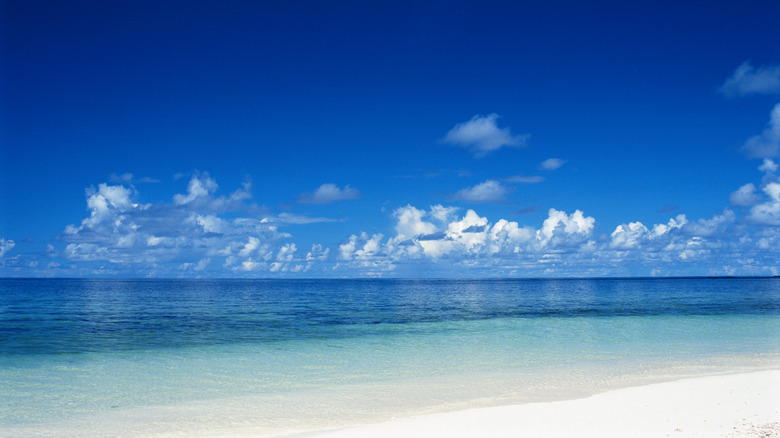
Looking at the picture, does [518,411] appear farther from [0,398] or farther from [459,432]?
[0,398]

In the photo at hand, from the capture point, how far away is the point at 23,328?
102ft

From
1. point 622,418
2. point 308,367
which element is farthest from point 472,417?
point 308,367

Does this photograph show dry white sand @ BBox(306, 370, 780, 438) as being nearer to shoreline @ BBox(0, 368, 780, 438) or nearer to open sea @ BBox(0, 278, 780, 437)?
shoreline @ BBox(0, 368, 780, 438)

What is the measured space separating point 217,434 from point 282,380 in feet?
18.5

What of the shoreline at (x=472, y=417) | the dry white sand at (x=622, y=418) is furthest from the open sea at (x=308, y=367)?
the dry white sand at (x=622, y=418)

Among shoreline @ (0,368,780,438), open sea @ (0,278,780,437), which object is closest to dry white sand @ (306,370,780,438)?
shoreline @ (0,368,780,438)

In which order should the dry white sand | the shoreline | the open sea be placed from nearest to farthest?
the dry white sand, the shoreline, the open sea

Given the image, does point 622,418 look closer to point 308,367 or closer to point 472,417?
point 472,417

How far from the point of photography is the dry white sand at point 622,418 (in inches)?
409

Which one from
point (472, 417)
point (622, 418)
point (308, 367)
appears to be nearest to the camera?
point (622, 418)

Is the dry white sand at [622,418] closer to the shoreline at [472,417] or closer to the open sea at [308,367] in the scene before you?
the shoreline at [472,417]

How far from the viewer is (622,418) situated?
11430 millimetres

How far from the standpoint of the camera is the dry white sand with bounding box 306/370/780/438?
10.4 metres

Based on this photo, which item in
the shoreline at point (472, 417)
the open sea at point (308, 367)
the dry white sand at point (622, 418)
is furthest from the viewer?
the open sea at point (308, 367)
